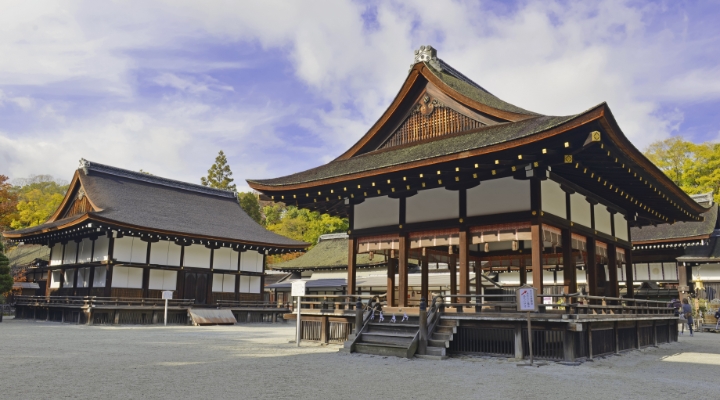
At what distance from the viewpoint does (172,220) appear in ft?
108

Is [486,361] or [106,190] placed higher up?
[106,190]

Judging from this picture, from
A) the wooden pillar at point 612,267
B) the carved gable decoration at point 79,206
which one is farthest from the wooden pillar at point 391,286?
the carved gable decoration at point 79,206

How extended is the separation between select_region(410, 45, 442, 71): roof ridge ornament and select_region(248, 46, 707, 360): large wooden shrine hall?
0.04 m

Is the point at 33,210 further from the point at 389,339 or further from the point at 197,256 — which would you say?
the point at 389,339

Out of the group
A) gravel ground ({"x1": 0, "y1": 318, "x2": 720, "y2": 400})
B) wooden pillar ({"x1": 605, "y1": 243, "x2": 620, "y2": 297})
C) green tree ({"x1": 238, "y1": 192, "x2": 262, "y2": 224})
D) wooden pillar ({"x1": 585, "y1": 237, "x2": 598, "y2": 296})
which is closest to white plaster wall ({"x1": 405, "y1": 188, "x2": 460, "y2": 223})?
gravel ground ({"x1": 0, "y1": 318, "x2": 720, "y2": 400})

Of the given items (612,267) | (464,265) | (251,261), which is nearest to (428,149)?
(464,265)

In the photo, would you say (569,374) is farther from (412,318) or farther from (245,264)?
(245,264)

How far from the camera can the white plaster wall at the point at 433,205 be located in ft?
50.8

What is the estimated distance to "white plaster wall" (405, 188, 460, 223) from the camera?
1549 cm

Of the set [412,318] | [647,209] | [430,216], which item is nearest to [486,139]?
[430,216]

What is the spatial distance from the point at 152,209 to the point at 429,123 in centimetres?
2207

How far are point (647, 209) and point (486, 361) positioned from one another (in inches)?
403

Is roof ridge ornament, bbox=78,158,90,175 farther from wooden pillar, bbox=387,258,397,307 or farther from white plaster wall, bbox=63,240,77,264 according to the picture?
wooden pillar, bbox=387,258,397,307

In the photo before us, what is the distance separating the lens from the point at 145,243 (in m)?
30.9
